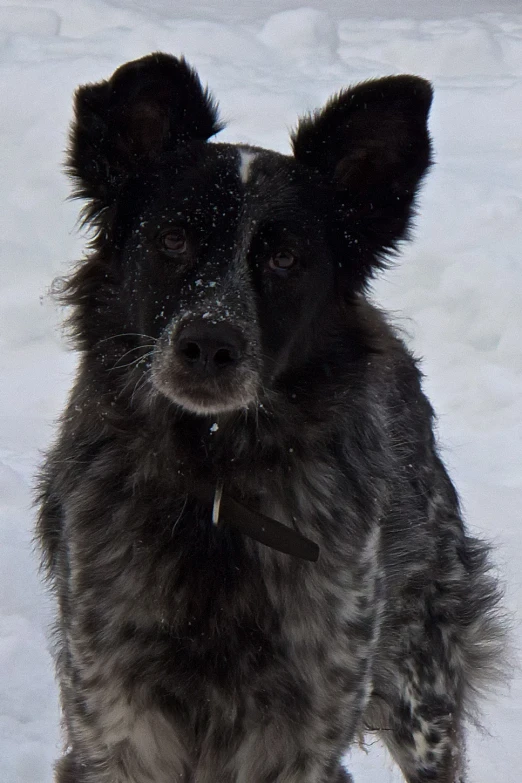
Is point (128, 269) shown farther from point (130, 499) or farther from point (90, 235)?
point (130, 499)

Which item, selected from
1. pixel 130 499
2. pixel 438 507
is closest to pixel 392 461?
pixel 438 507

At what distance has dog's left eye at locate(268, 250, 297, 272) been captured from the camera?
3.62 metres

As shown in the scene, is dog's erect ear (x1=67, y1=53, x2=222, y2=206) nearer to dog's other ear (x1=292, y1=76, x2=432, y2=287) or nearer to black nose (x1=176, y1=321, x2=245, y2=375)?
dog's other ear (x1=292, y1=76, x2=432, y2=287)

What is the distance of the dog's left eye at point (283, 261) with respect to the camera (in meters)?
3.62

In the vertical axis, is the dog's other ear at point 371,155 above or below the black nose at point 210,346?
above

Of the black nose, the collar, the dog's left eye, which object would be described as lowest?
the collar

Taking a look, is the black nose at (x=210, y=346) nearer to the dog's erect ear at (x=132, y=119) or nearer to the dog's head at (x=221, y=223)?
→ the dog's head at (x=221, y=223)

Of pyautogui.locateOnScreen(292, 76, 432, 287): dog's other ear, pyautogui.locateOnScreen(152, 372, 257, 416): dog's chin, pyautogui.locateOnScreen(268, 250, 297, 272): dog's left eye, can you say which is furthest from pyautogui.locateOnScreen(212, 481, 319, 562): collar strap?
pyautogui.locateOnScreen(292, 76, 432, 287): dog's other ear

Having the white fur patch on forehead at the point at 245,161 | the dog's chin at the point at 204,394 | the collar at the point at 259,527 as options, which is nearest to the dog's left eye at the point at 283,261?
the white fur patch on forehead at the point at 245,161

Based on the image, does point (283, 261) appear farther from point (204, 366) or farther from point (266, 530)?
point (266, 530)

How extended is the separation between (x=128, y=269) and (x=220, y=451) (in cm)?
67

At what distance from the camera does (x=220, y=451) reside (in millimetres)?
3695

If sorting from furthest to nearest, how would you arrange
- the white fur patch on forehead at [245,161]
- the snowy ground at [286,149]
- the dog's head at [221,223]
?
the snowy ground at [286,149], the white fur patch on forehead at [245,161], the dog's head at [221,223]

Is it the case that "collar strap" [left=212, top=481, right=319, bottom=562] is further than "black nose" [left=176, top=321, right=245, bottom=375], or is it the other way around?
"collar strap" [left=212, top=481, right=319, bottom=562]
